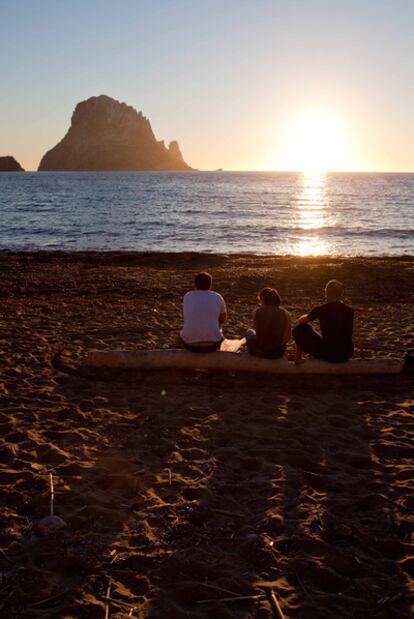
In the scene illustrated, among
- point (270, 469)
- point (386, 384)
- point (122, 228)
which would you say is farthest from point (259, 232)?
point (270, 469)

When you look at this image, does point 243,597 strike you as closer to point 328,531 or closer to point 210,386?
point 328,531

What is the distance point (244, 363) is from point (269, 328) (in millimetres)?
695

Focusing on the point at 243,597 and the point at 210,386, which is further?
the point at 210,386

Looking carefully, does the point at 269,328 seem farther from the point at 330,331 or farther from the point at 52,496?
the point at 52,496

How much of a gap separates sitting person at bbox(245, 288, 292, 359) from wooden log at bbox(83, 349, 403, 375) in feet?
0.46

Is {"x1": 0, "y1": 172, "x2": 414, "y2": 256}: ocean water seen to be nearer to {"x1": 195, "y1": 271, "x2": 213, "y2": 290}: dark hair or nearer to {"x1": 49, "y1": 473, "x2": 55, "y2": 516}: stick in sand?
{"x1": 195, "y1": 271, "x2": 213, "y2": 290}: dark hair

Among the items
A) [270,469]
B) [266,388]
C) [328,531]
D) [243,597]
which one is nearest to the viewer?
[243,597]

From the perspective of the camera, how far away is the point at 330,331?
786cm

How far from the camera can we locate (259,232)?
37.0 metres

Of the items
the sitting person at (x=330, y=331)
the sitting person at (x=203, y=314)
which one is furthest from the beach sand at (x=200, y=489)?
the sitting person at (x=203, y=314)

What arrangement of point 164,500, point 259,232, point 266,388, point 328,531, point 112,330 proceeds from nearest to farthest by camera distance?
point 328,531, point 164,500, point 266,388, point 112,330, point 259,232

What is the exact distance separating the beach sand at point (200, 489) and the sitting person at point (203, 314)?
61 cm

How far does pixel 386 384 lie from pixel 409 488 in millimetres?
2924

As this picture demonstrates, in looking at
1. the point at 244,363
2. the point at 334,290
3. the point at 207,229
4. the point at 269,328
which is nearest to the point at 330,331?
the point at 334,290
